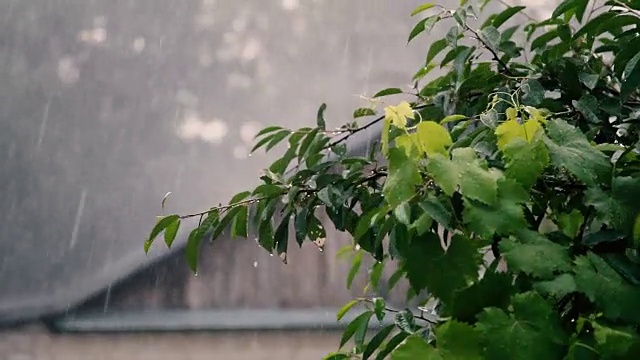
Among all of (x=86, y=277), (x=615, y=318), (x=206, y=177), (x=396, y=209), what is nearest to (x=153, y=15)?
(x=206, y=177)

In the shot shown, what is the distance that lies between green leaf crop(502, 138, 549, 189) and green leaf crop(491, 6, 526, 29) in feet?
1.36

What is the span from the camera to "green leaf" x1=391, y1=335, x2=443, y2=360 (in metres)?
0.41

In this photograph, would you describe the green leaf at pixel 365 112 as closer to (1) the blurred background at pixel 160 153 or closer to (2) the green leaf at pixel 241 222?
(2) the green leaf at pixel 241 222

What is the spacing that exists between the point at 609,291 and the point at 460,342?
0.36 ft

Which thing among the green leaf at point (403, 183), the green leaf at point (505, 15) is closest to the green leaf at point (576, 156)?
the green leaf at point (403, 183)

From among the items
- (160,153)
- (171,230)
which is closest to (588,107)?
(171,230)

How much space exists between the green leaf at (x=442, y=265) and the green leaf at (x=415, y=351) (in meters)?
0.04

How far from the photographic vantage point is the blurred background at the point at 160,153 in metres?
1.69

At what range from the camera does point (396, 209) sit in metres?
0.44

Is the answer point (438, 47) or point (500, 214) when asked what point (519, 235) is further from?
point (438, 47)

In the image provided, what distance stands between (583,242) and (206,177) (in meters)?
1.39

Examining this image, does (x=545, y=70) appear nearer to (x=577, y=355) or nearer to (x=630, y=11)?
(x=630, y=11)

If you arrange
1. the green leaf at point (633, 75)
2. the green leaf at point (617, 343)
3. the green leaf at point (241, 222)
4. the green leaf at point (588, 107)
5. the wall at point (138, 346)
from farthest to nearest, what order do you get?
the wall at point (138, 346), the green leaf at point (241, 222), the green leaf at point (588, 107), the green leaf at point (633, 75), the green leaf at point (617, 343)

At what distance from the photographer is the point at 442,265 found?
447 millimetres
